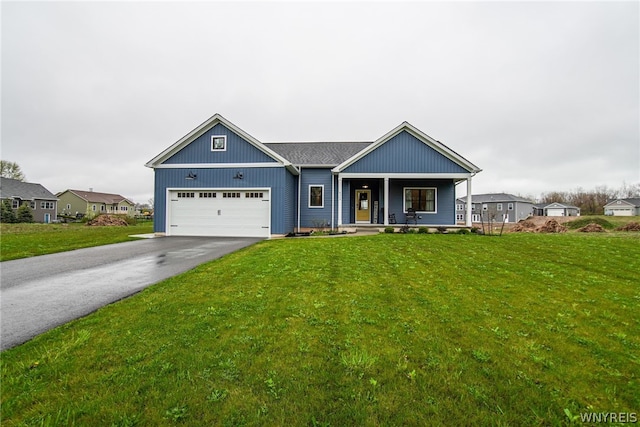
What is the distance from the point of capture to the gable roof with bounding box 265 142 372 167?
16438 millimetres

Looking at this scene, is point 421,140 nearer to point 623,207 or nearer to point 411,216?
point 411,216

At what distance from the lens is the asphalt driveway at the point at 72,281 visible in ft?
12.6

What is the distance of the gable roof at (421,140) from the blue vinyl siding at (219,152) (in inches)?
174

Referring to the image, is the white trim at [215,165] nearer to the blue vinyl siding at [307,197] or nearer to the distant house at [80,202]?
the blue vinyl siding at [307,197]

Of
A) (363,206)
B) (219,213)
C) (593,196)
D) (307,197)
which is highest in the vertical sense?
(593,196)

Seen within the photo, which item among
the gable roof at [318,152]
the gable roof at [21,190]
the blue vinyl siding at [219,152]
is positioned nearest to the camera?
the blue vinyl siding at [219,152]

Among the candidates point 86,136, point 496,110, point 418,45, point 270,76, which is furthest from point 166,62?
point 496,110

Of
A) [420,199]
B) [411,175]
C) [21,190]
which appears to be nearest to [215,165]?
[411,175]

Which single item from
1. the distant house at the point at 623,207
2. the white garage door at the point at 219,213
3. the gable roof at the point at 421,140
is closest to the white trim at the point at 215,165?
the white garage door at the point at 219,213

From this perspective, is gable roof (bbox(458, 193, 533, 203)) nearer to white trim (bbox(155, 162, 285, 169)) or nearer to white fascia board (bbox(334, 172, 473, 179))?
white fascia board (bbox(334, 172, 473, 179))

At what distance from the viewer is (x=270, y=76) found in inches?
831

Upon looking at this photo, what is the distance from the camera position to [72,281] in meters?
5.78

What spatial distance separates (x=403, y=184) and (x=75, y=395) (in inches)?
633

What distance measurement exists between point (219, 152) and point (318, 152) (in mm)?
6507
